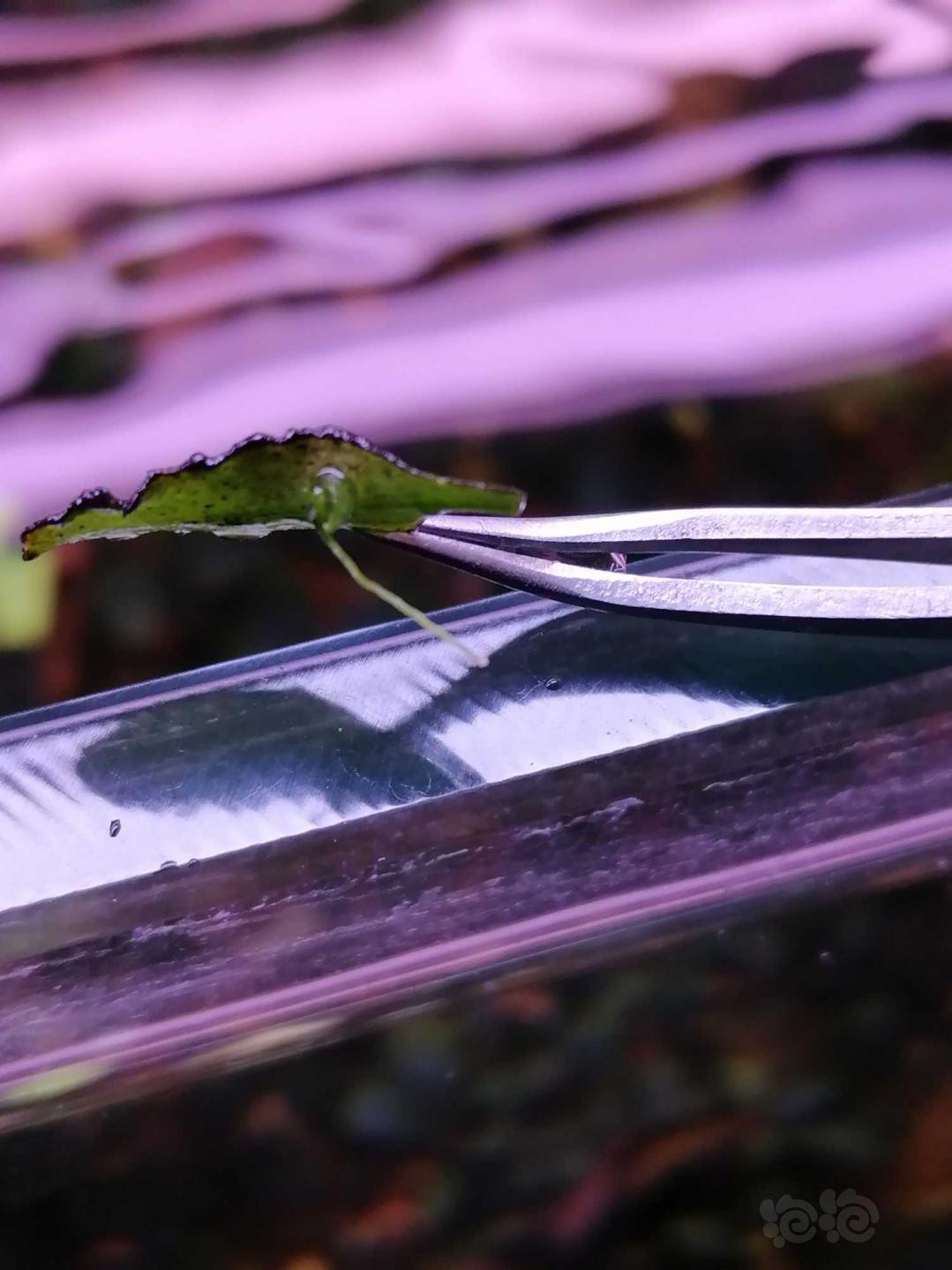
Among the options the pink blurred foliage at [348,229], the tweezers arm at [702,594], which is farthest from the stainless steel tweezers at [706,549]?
the pink blurred foliage at [348,229]

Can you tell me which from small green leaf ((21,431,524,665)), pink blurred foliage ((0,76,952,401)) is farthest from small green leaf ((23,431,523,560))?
pink blurred foliage ((0,76,952,401))

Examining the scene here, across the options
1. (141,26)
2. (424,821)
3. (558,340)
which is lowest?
(424,821)

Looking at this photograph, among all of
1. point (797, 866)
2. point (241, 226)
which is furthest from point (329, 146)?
point (797, 866)

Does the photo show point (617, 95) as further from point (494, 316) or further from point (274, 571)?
point (274, 571)

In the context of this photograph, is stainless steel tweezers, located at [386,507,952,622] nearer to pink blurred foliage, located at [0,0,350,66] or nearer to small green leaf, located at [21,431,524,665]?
small green leaf, located at [21,431,524,665]

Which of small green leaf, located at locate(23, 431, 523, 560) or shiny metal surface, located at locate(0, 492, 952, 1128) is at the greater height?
small green leaf, located at locate(23, 431, 523, 560)

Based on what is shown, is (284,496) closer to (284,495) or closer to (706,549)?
(284,495)

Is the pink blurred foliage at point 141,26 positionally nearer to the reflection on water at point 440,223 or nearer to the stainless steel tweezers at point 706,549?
the reflection on water at point 440,223

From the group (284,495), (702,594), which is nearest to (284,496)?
(284,495)
